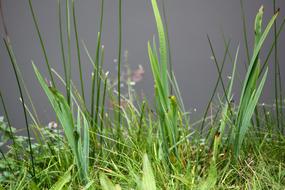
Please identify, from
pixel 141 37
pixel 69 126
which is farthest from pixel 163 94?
pixel 141 37

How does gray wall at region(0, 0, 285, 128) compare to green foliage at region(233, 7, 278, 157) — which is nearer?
green foliage at region(233, 7, 278, 157)

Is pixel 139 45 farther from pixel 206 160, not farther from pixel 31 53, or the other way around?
pixel 206 160

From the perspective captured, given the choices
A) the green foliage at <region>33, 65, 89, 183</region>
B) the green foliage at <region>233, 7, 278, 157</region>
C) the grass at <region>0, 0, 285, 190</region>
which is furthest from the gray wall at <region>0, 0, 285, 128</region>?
the green foliage at <region>33, 65, 89, 183</region>

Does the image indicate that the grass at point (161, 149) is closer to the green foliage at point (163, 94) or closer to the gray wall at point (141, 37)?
the green foliage at point (163, 94)

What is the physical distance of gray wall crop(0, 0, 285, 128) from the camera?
2.33 meters

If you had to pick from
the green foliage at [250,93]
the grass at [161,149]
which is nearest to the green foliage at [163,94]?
the grass at [161,149]

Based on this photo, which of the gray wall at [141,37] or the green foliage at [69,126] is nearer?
the green foliage at [69,126]

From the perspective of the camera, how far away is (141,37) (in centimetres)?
235

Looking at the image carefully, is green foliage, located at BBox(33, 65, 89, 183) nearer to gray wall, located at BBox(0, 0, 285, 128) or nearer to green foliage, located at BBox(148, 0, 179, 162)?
green foliage, located at BBox(148, 0, 179, 162)

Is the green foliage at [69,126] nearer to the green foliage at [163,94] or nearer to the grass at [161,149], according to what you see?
the grass at [161,149]

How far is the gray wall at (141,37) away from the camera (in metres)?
2.33

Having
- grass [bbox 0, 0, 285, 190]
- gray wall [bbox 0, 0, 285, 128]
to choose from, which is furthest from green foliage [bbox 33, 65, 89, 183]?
gray wall [bbox 0, 0, 285, 128]

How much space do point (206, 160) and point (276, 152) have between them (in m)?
0.25

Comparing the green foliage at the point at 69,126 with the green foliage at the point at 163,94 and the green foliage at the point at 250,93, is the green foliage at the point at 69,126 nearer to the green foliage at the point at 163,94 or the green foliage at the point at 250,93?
the green foliage at the point at 163,94
